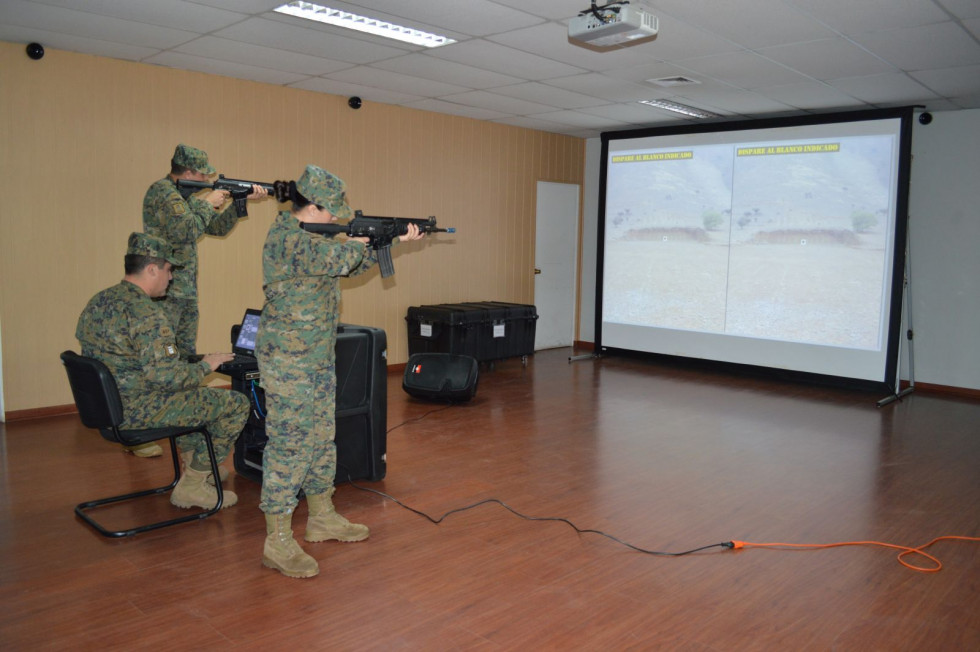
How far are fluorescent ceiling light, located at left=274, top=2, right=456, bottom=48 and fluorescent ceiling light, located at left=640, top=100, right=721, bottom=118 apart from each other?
2.77 m

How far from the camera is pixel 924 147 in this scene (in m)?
7.14

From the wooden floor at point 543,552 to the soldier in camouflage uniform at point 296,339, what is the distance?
0.81ft

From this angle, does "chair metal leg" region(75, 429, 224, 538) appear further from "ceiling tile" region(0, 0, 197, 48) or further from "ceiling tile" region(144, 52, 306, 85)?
"ceiling tile" region(144, 52, 306, 85)

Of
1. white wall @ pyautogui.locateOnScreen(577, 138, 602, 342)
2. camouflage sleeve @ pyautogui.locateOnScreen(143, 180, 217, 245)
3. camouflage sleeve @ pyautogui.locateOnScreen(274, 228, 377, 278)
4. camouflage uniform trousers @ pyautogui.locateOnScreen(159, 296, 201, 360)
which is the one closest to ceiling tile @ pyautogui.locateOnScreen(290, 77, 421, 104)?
camouflage sleeve @ pyautogui.locateOnScreen(143, 180, 217, 245)

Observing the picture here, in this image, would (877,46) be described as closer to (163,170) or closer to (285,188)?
(285,188)

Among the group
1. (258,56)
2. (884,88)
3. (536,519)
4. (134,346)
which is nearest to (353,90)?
(258,56)

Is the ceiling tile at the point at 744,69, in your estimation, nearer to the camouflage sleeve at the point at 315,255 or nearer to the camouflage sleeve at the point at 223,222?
the camouflage sleeve at the point at 223,222

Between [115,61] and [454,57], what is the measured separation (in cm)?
264

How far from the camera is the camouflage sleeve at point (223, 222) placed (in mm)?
4438

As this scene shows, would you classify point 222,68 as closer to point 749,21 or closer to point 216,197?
point 216,197

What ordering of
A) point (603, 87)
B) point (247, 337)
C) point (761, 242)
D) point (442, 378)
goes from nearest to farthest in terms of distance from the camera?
point (247, 337) → point (442, 378) → point (603, 87) → point (761, 242)

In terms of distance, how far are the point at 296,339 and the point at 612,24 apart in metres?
2.34

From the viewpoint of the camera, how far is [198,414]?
3.32 m

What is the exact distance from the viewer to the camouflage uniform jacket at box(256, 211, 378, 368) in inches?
112
